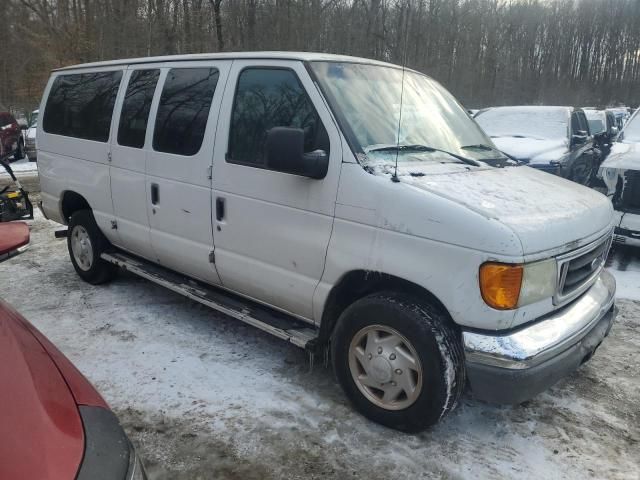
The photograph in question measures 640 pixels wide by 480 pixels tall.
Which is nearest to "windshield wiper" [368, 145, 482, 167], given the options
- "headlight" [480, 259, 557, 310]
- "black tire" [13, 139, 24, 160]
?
"headlight" [480, 259, 557, 310]

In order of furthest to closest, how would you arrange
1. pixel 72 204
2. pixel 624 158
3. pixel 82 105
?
pixel 624 158 < pixel 72 204 < pixel 82 105

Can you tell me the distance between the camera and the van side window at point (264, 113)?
3.23 m

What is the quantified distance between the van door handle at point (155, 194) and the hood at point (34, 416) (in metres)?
2.35

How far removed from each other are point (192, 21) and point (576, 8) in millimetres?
51431

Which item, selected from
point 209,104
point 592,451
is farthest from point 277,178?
point 592,451

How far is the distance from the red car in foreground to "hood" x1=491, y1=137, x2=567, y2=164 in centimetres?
751

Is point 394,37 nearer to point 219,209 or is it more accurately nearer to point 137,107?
point 137,107

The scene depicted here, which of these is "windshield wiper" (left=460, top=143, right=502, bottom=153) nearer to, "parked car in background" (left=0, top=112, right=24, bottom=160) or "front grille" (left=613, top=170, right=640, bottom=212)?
"front grille" (left=613, top=170, right=640, bottom=212)

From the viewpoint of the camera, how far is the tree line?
22016 millimetres

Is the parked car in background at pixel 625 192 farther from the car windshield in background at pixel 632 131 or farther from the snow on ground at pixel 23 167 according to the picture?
the snow on ground at pixel 23 167

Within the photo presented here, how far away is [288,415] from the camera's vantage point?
10.6 feet

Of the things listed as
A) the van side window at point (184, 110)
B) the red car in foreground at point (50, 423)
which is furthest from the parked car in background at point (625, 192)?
the red car in foreground at point (50, 423)

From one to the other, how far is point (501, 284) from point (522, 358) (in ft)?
1.26

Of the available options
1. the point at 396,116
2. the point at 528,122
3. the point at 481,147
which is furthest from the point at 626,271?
the point at 528,122
